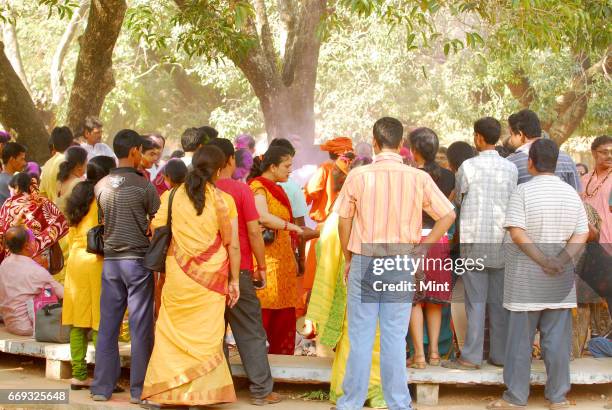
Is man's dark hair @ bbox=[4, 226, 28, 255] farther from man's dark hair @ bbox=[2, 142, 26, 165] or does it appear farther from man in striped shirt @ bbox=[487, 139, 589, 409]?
man in striped shirt @ bbox=[487, 139, 589, 409]

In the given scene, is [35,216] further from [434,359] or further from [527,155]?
[527,155]

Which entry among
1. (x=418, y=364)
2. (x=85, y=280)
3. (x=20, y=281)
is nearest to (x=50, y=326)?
(x=20, y=281)

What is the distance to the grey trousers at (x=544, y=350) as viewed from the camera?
260 inches

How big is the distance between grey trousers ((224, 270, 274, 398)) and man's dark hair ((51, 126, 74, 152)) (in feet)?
11.7

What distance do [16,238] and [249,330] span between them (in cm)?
283

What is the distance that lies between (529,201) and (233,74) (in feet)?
68.0

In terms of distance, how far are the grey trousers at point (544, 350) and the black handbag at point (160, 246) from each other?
2.37 meters

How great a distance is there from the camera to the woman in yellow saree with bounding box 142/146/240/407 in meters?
6.48

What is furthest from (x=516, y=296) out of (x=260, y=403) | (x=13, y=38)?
(x=13, y=38)

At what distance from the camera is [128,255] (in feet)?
22.5

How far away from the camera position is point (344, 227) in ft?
20.9

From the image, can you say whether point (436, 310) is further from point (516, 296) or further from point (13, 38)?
point (13, 38)

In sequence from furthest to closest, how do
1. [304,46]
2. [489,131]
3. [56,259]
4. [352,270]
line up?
1. [304,46]
2. [56,259]
3. [489,131]
4. [352,270]

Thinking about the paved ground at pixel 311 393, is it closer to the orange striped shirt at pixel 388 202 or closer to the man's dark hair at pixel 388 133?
the orange striped shirt at pixel 388 202
